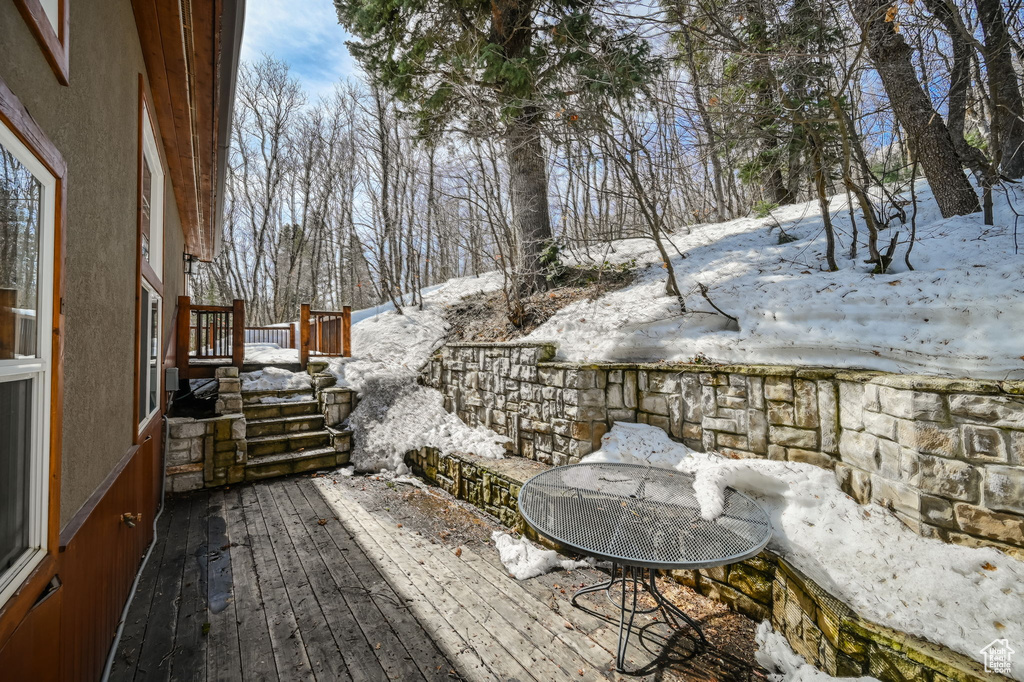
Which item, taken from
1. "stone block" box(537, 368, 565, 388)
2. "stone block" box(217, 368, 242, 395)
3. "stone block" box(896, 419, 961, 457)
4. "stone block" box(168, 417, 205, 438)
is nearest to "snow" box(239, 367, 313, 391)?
"stone block" box(217, 368, 242, 395)

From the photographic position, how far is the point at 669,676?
2.03 metres

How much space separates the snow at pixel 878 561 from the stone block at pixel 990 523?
0.08 metres

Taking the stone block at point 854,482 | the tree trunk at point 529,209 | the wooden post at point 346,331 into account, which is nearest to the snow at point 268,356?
the wooden post at point 346,331

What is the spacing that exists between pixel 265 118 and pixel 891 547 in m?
18.6

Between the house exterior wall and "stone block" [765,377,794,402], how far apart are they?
350cm

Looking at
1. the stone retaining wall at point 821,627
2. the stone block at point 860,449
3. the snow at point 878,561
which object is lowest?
the stone retaining wall at point 821,627

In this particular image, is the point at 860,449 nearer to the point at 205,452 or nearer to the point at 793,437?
the point at 793,437

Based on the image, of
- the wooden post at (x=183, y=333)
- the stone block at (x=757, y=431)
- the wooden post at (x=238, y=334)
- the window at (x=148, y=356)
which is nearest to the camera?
the stone block at (x=757, y=431)

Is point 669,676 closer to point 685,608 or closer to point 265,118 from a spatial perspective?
point 685,608

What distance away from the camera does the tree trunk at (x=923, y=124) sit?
147 inches

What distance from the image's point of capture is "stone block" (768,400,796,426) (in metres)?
2.60

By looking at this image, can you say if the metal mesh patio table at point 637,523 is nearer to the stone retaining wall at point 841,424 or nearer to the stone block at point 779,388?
the stone retaining wall at point 841,424

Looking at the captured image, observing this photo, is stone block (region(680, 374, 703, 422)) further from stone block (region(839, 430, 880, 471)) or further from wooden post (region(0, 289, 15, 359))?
wooden post (region(0, 289, 15, 359))

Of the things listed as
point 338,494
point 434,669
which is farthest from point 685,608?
point 338,494
